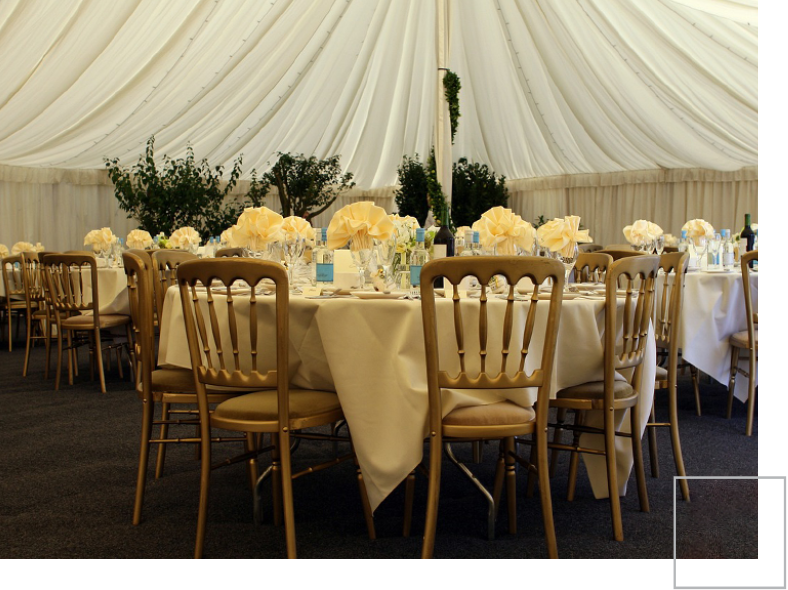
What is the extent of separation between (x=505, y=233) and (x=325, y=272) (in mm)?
816

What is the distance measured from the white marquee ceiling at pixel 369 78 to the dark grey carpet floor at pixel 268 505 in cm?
455

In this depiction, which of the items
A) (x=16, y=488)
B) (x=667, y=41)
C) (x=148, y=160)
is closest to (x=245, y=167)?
(x=148, y=160)

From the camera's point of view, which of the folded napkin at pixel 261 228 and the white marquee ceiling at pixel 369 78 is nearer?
the folded napkin at pixel 261 228

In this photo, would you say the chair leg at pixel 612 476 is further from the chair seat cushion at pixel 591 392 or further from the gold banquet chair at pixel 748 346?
the gold banquet chair at pixel 748 346

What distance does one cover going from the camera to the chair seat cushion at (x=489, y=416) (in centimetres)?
252

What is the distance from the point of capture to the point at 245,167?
13719 mm

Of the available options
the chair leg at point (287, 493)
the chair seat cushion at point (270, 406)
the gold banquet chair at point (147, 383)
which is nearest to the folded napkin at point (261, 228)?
the gold banquet chair at point (147, 383)

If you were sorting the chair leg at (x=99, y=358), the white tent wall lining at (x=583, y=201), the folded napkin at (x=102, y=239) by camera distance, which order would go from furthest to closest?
1. the white tent wall lining at (x=583, y=201)
2. the folded napkin at (x=102, y=239)
3. the chair leg at (x=99, y=358)

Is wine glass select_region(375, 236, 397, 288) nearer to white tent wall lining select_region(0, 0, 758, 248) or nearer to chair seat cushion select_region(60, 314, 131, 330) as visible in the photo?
white tent wall lining select_region(0, 0, 758, 248)

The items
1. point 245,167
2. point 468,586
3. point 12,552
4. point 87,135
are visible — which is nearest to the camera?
point 468,586

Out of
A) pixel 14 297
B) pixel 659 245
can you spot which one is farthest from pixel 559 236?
pixel 14 297

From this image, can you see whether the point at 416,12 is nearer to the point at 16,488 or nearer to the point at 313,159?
the point at 313,159

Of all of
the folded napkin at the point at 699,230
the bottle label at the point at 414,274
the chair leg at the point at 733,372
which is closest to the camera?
the bottle label at the point at 414,274

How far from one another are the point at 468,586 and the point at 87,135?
9.61m
